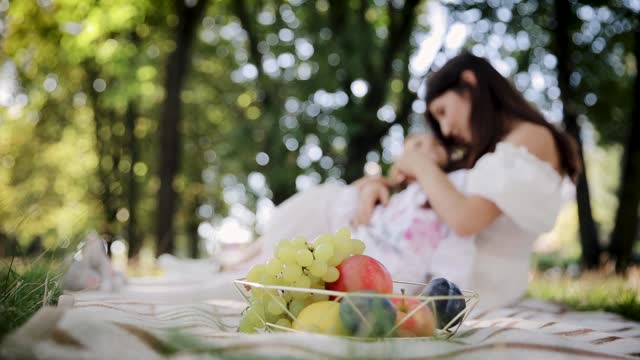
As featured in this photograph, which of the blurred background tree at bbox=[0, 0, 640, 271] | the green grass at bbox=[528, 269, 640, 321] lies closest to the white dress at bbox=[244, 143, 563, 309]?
the green grass at bbox=[528, 269, 640, 321]

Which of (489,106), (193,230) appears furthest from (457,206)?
(193,230)

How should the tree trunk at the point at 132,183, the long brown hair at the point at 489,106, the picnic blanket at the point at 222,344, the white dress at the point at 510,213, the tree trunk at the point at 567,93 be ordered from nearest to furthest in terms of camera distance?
the picnic blanket at the point at 222,344
the white dress at the point at 510,213
the long brown hair at the point at 489,106
the tree trunk at the point at 567,93
the tree trunk at the point at 132,183

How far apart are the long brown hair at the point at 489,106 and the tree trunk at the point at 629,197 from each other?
444 centimetres

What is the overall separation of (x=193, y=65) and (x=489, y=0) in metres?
6.95

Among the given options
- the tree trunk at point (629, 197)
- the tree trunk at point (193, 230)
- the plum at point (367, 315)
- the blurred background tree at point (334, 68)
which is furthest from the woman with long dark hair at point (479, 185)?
the tree trunk at point (193, 230)

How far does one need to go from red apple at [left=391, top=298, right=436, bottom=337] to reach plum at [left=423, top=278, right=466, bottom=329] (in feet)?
0.13

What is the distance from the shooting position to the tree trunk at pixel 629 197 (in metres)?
6.94

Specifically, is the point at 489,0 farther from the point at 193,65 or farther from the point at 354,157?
the point at 193,65

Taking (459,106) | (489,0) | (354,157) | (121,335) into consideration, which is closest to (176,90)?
(354,157)

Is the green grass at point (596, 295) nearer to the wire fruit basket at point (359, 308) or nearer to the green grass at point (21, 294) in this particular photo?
the wire fruit basket at point (359, 308)

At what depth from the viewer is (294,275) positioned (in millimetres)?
1316

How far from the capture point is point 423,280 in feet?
9.23

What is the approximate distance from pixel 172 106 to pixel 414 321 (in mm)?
7281

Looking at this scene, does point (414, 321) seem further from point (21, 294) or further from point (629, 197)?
point (629, 197)
